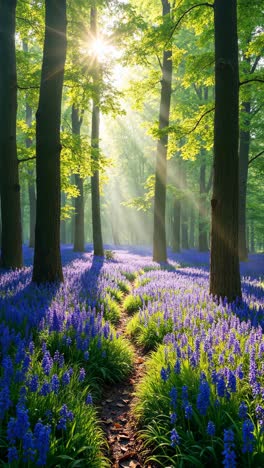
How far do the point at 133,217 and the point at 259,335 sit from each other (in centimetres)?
6395

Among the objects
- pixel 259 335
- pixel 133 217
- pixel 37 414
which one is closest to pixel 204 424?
pixel 37 414

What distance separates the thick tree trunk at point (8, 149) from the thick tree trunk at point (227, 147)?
6082 millimetres


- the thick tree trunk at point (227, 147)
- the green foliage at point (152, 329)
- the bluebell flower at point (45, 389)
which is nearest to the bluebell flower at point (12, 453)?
the bluebell flower at point (45, 389)

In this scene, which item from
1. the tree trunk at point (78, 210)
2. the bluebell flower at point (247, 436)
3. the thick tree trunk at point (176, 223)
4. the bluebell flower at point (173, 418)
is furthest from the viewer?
the thick tree trunk at point (176, 223)

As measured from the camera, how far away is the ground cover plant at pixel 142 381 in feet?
7.83

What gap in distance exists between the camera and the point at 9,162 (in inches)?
369

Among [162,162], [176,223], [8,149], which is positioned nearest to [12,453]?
[8,149]

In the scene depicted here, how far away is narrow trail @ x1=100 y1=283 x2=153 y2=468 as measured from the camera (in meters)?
3.05

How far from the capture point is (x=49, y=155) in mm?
7648

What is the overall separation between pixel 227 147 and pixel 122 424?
5311mm

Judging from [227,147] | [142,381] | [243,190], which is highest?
[243,190]

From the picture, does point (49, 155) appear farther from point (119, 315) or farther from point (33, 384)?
point (33, 384)

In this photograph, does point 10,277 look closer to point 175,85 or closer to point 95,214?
point 95,214

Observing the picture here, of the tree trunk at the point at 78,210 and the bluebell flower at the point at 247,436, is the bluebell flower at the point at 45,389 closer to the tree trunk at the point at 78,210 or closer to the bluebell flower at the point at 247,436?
the bluebell flower at the point at 247,436
